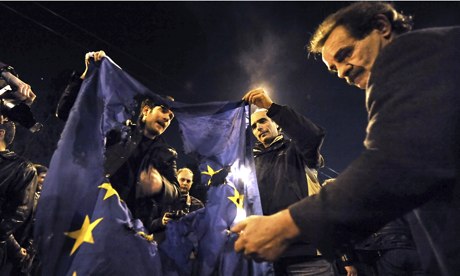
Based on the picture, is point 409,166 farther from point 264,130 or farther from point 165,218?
point 264,130

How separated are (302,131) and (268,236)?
2.62 metres

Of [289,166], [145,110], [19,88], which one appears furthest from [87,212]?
[289,166]

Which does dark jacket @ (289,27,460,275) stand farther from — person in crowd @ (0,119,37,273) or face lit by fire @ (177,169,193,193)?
face lit by fire @ (177,169,193,193)

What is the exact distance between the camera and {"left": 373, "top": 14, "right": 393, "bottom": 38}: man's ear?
172 centimetres

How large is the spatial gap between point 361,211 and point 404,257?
15.8ft

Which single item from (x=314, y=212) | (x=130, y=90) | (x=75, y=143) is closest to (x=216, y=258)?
(x=75, y=143)

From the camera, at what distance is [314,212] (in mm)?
1168

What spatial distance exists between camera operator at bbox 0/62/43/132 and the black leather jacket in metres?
0.75

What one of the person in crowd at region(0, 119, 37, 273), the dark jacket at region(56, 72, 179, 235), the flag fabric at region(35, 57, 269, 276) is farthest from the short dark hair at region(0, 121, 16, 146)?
the flag fabric at region(35, 57, 269, 276)

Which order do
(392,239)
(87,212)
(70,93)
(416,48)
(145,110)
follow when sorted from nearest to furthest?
1. (416,48)
2. (87,212)
3. (70,93)
4. (145,110)
5. (392,239)

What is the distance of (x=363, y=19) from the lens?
1784 mm

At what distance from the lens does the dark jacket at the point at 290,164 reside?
3670 mm

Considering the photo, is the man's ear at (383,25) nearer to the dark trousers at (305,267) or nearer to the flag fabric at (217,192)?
the flag fabric at (217,192)

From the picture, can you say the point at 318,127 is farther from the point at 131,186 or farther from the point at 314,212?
the point at 314,212
